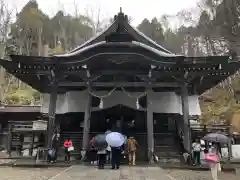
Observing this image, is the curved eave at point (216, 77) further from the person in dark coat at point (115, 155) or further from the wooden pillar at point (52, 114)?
the wooden pillar at point (52, 114)

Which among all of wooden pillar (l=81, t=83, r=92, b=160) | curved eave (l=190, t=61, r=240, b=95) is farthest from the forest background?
wooden pillar (l=81, t=83, r=92, b=160)

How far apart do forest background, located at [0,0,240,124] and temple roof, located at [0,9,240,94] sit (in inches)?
577

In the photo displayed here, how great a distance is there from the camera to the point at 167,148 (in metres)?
15.7

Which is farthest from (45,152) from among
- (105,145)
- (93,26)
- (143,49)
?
(93,26)

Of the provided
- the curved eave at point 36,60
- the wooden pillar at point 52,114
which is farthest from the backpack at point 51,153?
the curved eave at point 36,60

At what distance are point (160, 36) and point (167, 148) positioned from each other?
35576 mm

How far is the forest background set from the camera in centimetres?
3119

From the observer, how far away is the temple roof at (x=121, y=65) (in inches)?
554

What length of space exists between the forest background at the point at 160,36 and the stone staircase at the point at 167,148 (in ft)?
44.1

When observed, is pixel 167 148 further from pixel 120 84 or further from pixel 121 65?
pixel 121 65

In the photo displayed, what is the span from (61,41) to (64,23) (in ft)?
11.7

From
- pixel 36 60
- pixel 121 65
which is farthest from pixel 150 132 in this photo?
pixel 36 60

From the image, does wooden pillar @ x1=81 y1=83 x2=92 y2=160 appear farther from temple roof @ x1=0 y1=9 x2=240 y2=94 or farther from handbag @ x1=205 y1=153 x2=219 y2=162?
handbag @ x1=205 y1=153 x2=219 y2=162

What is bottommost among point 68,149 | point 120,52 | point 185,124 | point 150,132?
point 68,149
